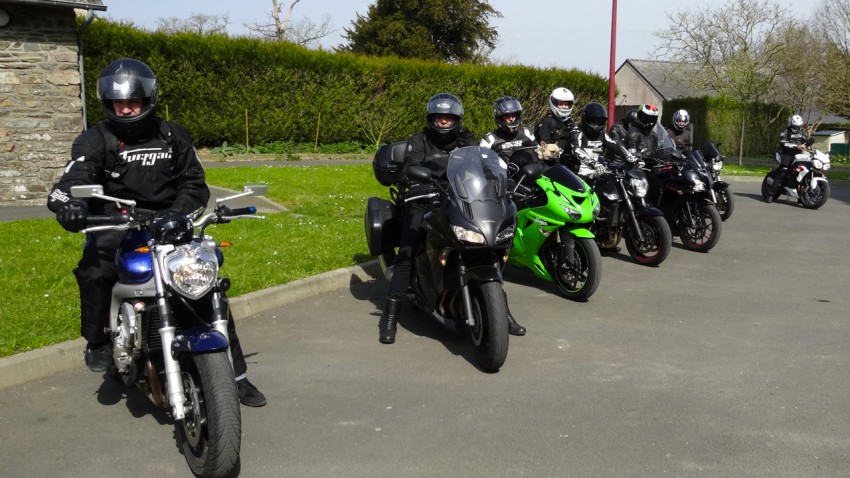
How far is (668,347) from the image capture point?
5863mm

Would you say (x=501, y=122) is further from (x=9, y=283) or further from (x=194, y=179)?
(x=9, y=283)

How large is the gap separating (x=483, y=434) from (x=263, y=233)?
20.6ft

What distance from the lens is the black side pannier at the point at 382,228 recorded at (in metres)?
6.82

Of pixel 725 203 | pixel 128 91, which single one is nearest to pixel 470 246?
pixel 128 91

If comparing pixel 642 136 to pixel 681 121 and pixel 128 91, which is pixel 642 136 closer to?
pixel 681 121

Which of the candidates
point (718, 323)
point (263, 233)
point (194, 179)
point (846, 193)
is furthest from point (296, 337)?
point (846, 193)

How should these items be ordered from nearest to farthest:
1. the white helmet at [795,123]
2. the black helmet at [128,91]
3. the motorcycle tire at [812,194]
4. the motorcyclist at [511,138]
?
the black helmet at [128,91]
the motorcyclist at [511,138]
the motorcycle tire at [812,194]
the white helmet at [795,123]

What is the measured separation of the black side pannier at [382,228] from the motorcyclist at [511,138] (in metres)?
1.27

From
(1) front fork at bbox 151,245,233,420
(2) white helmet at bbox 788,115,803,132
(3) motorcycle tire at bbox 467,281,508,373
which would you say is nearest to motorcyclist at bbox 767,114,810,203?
(2) white helmet at bbox 788,115,803,132

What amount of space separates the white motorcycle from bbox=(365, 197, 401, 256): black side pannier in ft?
36.5

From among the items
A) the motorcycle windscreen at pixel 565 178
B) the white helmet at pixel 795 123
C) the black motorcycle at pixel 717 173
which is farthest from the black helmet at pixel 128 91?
the white helmet at pixel 795 123

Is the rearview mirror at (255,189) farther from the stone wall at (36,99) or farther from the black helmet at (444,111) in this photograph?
the stone wall at (36,99)

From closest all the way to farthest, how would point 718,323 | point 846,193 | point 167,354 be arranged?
1. point 167,354
2. point 718,323
3. point 846,193

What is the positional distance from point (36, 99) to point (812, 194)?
13835 mm
